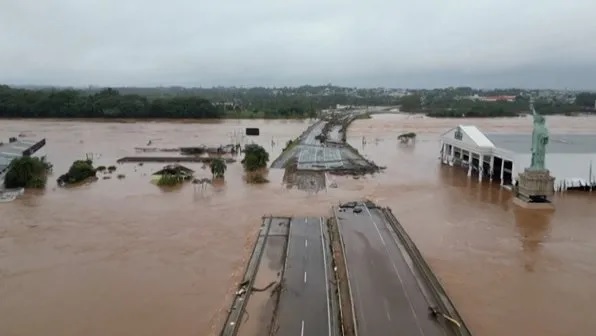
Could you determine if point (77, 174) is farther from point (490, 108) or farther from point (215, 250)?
point (490, 108)

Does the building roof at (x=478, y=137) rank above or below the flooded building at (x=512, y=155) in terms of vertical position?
above

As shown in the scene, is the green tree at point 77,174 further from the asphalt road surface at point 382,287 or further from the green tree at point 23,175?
the asphalt road surface at point 382,287

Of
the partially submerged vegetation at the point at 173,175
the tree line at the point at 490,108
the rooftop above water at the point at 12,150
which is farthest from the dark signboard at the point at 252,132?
the tree line at the point at 490,108

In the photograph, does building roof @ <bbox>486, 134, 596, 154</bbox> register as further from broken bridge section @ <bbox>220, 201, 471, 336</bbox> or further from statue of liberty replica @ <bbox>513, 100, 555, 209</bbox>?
broken bridge section @ <bbox>220, 201, 471, 336</bbox>

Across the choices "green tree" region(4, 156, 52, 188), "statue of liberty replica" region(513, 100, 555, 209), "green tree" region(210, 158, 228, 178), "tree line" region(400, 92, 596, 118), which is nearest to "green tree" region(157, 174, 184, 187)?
"green tree" region(210, 158, 228, 178)

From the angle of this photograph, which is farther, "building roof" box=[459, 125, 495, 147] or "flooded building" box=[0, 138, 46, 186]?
"building roof" box=[459, 125, 495, 147]

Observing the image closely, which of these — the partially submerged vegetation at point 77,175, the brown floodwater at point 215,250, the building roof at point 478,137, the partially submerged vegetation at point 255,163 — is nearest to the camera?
the brown floodwater at point 215,250

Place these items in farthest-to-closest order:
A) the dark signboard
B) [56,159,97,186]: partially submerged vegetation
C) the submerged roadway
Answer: the dark signboard, [56,159,97,186]: partially submerged vegetation, the submerged roadway

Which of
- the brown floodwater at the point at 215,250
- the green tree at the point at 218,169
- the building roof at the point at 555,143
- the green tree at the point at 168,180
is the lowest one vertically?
the brown floodwater at the point at 215,250
